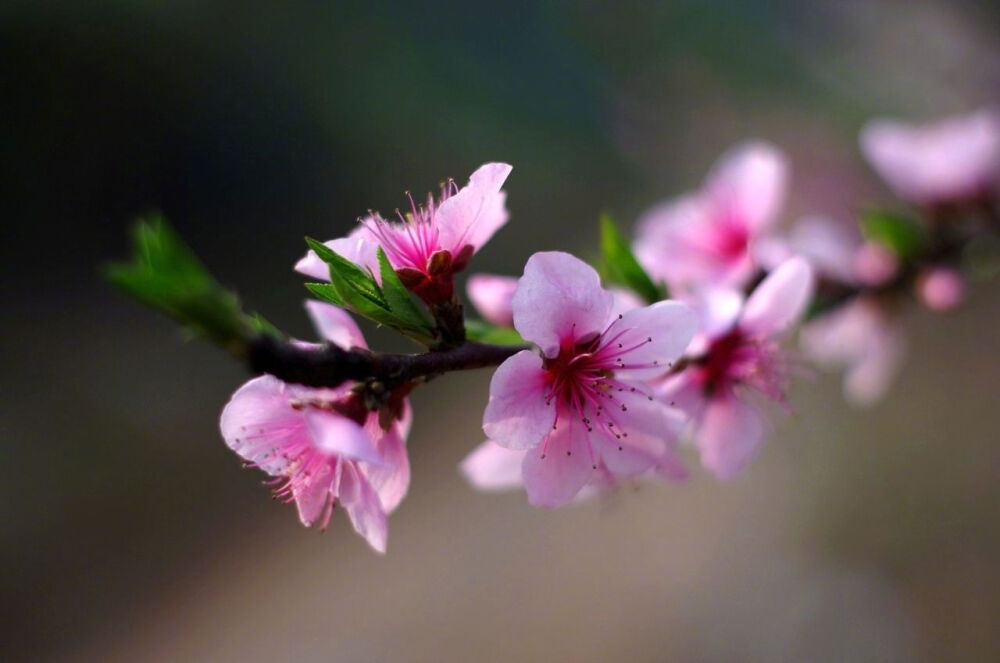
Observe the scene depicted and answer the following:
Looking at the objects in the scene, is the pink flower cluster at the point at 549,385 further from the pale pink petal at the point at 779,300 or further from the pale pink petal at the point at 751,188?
the pale pink petal at the point at 751,188

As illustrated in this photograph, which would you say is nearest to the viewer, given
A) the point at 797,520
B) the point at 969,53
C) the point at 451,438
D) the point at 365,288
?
the point at 365,288

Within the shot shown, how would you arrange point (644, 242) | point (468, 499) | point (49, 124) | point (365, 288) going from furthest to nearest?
point (49, 124) < point (468, 499) < point (644, 242) < point (365, 288)

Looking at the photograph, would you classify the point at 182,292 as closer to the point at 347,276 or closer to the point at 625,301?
the point at 347,276

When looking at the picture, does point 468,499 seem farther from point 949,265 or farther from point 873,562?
point 949,265

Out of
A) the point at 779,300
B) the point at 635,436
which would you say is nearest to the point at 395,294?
the point at 635,436

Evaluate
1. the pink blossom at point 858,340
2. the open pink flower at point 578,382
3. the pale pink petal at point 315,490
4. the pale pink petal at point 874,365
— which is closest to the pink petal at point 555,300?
the open pink flower at point 578,382

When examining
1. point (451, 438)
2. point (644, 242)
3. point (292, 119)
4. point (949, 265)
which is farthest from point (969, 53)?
point (292, 119)
